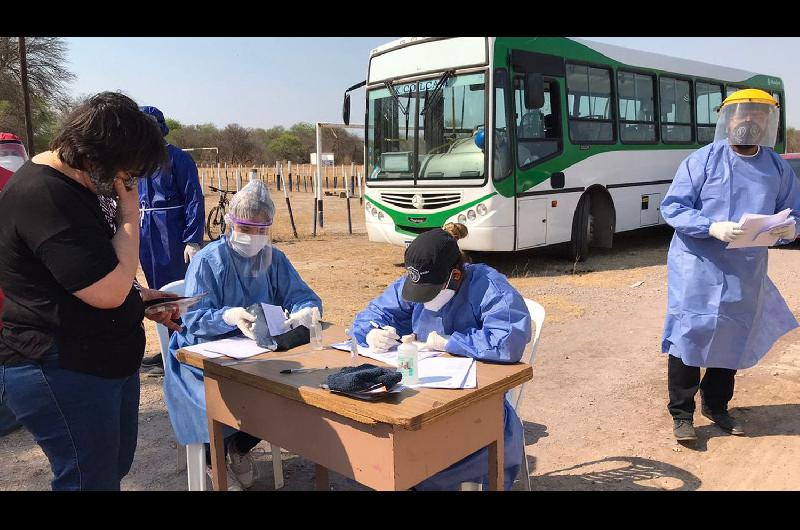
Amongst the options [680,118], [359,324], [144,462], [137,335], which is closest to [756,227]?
[359,324]

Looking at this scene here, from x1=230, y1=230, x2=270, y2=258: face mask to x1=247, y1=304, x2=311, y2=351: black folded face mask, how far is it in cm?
36

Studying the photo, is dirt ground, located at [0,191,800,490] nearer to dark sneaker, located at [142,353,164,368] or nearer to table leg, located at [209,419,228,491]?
dark sneaker, located at [142,353,164,368]

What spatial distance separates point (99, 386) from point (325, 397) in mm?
709

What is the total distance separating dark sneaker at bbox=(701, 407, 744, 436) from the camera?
12.3ft

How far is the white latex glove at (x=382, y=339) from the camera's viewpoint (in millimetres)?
2713

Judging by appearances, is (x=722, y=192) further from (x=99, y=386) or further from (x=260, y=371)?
(x=99, y=386)

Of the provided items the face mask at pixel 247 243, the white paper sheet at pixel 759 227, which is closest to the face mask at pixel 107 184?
the face mask at pixel 247 243

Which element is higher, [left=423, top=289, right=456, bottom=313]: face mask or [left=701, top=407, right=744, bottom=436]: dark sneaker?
[left=423, top=289, right=456, bottom=313]: face mask

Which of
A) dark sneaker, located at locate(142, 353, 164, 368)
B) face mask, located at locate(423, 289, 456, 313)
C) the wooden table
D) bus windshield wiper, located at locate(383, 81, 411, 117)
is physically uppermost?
bus windshield wiper, located at locate(383, 81, 411, 117)

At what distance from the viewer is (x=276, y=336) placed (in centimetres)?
282

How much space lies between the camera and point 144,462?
361cm

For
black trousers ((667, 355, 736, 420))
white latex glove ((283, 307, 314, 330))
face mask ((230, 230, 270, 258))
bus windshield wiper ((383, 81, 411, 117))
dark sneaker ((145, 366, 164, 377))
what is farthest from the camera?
bus windshield wiper ((383, 81, 411, 117))

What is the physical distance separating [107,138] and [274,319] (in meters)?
1.25

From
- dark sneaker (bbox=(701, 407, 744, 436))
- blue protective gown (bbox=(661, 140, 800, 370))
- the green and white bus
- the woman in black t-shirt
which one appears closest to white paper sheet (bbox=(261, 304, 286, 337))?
the woman in black t-shirt
